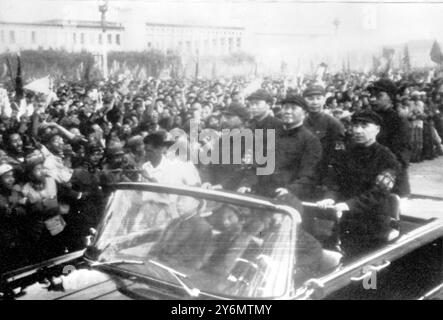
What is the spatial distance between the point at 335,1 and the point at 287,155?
5.14 ft

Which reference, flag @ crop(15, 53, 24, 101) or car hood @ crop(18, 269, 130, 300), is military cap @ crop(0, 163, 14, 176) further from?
flag @ crop(15, 53, 24, 101)

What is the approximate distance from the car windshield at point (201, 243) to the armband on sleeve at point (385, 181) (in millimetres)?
978

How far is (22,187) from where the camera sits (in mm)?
4086

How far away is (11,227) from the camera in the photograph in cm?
384

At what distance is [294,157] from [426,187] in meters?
4.79

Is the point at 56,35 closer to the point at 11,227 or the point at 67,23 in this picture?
the point at 67,23

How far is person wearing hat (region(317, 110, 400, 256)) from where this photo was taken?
9.50ft

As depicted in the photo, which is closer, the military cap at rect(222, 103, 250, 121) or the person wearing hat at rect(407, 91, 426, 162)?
the military cap at rect(222, 103, 250, 121)

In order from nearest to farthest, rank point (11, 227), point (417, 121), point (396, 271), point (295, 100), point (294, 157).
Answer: point (396, 271) < point (294, 157) < point (295, 100) < point (11, 227) < point (417, 121)

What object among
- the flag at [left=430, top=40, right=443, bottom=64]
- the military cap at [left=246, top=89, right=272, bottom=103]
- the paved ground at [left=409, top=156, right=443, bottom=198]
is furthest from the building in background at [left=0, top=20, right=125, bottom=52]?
the paved ground at [left=409, top=156, right=443, bottom=198]

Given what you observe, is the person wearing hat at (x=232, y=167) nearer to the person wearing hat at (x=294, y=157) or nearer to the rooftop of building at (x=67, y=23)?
the person wearing hat at (x=294, y=157)

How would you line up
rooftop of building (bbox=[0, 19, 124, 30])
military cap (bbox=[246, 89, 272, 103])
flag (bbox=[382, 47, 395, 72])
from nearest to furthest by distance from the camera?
military cap (bbox=[246, 89, 272, 103])
rooftop of building (bbox=[0, 19, 124, 30])
flag (bbox=[382, 47, 395, 72])

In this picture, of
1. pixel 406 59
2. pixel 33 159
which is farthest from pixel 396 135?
pixel 406 59
